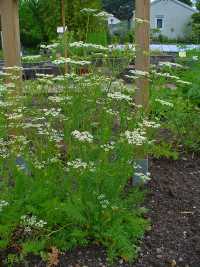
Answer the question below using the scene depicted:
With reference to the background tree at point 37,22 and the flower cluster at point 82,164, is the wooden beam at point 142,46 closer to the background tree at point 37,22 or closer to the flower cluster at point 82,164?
the flower cluster at point 82,164

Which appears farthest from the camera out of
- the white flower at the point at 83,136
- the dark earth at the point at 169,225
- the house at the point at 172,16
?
the house at the point at 172,16

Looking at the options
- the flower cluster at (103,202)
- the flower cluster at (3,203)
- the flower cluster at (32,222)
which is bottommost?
the flower cluster at (32,222)

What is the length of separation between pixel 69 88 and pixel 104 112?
304 millimetres

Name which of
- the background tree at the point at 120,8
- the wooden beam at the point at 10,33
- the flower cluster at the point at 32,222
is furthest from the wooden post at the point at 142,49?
the background tree at the point at 120,8

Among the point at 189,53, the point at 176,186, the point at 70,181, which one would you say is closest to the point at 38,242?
the point at 70,181

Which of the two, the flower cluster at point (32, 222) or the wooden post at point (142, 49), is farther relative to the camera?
the wooden post at point (142, 49)

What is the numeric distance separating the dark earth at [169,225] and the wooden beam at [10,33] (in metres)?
1.67

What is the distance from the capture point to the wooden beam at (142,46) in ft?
11.7

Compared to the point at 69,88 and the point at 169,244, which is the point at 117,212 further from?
the point at 69,88

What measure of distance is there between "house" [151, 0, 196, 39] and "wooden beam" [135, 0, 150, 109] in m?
39.9

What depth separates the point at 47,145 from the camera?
3.09 meters

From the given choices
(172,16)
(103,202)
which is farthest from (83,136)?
(172,16)

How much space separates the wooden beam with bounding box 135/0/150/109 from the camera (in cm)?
356

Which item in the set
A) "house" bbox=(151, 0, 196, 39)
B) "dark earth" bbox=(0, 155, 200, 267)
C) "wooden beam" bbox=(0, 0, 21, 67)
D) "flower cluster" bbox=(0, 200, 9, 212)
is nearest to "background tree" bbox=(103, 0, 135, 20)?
"house" bbox=(151, 0, 196, 39)
